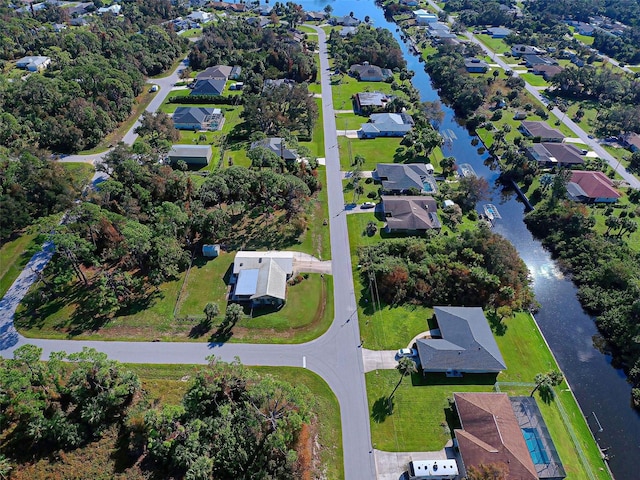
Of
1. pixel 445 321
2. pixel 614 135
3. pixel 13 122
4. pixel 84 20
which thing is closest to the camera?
pixel 445 321

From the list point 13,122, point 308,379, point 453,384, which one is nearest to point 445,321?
point 453,384

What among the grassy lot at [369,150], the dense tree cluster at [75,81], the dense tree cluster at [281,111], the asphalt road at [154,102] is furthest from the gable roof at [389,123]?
the dense tree cluster at [75,81]

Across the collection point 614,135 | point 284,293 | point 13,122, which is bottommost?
point 614,135

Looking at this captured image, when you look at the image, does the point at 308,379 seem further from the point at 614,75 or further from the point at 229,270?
the point at 614,75

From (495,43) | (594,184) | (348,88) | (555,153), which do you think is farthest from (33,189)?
(495,43)

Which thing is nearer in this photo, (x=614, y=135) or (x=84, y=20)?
(x=614, y=135)

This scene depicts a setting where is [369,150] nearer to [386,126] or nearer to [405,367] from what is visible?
[386,126]
